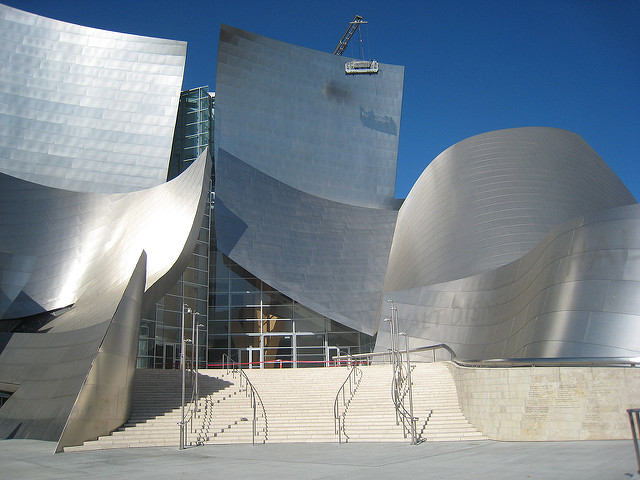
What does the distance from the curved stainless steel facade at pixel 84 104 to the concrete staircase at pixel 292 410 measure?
41.7ft

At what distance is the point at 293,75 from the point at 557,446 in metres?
29.3

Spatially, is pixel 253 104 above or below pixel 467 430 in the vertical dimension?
above

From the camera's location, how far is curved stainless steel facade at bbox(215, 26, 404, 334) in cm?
2741

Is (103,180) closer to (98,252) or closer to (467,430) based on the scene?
(98,252)

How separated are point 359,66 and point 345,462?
30.6 metres

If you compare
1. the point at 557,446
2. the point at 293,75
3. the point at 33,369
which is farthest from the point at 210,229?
the point at 557,446

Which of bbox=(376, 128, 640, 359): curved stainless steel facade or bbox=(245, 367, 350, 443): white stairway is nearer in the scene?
bbox=(376, 128, 640, 359): curved stainless steel facade

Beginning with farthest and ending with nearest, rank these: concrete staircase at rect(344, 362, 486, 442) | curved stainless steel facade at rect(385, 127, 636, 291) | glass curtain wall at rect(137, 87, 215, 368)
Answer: glass curtain wall at rect(137, 87, 215, 368) < curved stainless steel facade at rect(385, 127, 636, 291) < concrete staircase at rect(344, 362, 486, 442)

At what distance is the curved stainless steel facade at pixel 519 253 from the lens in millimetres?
12734

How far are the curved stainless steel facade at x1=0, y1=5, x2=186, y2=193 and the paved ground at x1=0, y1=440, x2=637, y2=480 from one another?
1815cm

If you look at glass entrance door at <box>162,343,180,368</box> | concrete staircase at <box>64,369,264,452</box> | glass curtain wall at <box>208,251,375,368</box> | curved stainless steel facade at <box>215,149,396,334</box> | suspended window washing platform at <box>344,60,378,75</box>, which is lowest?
concrete staircase at <box>64,369,264,452</box>

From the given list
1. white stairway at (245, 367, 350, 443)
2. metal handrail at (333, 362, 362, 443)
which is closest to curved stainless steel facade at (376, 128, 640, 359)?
metal handrail at (333, 362, 362, 443)

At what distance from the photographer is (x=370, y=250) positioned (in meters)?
29.2

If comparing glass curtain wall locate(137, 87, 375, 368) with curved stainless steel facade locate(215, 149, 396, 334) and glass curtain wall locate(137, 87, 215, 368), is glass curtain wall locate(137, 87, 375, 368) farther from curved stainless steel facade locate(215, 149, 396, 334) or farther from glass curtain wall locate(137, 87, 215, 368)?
curved stainless steel facade locate(215, 149, 396, 334)
